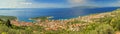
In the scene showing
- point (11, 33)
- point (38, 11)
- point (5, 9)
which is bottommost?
point (38, 11)

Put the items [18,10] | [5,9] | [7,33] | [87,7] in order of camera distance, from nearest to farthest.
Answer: [7,33], [5,9], [18,10], [87,7]

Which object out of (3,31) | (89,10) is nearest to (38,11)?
(89,10)

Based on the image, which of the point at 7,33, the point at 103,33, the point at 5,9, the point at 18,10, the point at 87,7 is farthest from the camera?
the point at 87,7

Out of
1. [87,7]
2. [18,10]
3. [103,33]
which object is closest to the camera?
[103,33]

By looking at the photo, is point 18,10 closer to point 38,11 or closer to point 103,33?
point 38,11

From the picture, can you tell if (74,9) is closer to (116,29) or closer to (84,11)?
(84,11)

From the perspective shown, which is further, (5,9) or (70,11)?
(70,11)

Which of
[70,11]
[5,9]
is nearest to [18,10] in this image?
[5,9]

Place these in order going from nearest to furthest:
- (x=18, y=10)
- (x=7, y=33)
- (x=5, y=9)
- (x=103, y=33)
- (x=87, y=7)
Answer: (x=103, y=33) < (x=7, y=33) < (x=5, y=9) < (x=18, y=10) < (x=87, y=7)

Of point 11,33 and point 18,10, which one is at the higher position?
point 11,33
